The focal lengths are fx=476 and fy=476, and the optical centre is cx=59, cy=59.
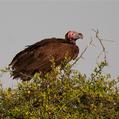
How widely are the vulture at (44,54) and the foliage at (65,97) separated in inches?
126

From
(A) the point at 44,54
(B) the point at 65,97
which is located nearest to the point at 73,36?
(A) the point at 44,54

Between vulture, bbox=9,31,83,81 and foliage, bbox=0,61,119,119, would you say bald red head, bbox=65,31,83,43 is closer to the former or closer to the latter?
vulture, bbox=9,31,83,81

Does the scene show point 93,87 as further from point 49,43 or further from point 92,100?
point 49,43

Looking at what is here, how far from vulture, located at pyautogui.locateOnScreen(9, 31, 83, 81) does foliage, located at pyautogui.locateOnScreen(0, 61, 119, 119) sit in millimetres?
3188

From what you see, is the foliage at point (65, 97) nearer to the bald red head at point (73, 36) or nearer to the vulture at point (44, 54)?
the vulture at point (44, 54)

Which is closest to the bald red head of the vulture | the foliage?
the vulture

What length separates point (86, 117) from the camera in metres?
8.67

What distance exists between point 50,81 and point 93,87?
0.88 metres

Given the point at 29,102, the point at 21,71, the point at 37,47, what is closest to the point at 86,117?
the point at 29,102

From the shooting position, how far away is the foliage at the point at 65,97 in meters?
8.66

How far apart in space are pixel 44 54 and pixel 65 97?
5.13 m

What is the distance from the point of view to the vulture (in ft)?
42.7

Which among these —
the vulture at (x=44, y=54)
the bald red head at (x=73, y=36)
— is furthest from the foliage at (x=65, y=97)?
the bald red head at (x=73, y=36)

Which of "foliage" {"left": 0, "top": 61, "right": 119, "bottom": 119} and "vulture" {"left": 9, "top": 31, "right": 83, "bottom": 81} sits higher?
"vulture" {"left": 9, "top": 31, "right": 83, "bottom": 81}
